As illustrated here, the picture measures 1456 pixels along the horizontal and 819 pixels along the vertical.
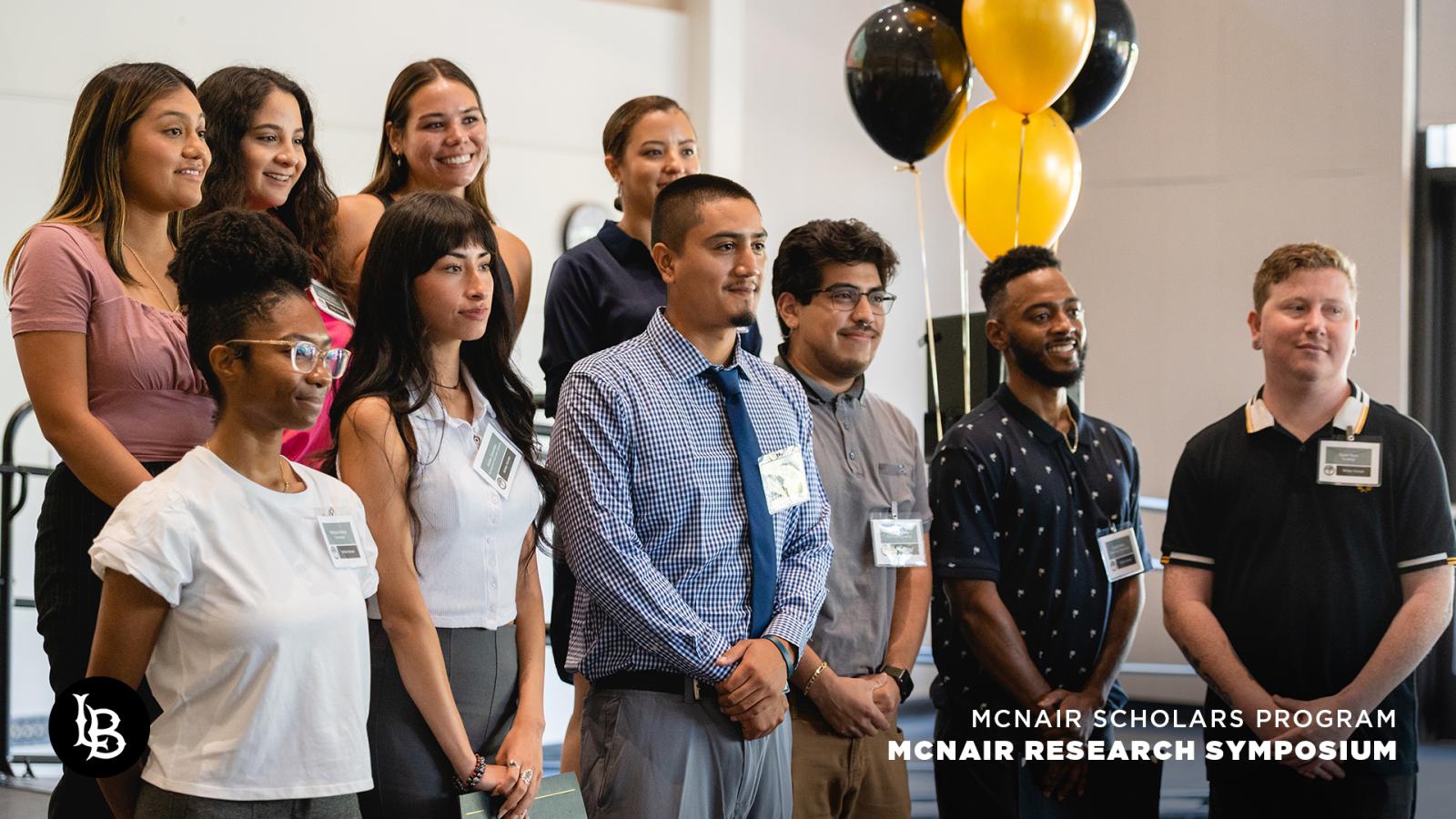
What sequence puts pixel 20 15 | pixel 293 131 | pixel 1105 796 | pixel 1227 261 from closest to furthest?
pixel 293 131 → pixel 1105 796 → pixel 20 15 → pixel 1227 261

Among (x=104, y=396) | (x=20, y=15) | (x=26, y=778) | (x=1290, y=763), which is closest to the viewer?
(x=104, y=396)

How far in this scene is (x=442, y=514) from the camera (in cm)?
206

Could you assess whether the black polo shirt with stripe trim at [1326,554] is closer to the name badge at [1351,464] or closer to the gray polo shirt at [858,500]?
the name badge at [1351,464]

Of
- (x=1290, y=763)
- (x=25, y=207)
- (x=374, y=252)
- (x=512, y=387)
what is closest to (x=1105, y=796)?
(x=1290, y=763)

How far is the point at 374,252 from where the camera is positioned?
216 centimetres

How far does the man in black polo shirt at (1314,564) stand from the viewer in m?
2.70

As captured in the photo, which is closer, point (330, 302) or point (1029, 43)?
point (330, 302)

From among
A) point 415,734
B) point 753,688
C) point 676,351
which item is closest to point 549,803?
point 415,734

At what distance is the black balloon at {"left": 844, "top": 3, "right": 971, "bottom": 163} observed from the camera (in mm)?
3721

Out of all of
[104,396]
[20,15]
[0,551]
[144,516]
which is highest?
[20,15]

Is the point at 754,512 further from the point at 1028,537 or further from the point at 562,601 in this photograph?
the point at 1028,537

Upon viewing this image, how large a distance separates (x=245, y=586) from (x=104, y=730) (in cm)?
27

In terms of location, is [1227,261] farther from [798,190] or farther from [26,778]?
[26,778]

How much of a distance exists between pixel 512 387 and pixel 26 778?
2507 millimetres
